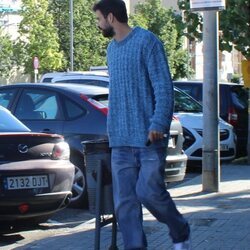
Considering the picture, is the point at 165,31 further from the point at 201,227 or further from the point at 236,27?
the point at 201,227

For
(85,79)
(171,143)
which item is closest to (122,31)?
(171,143)

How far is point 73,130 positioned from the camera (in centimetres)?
875

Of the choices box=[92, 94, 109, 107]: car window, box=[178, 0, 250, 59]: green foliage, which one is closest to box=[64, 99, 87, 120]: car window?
box=[92, 94, 109, 107]: car window

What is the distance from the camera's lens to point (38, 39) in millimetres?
44938

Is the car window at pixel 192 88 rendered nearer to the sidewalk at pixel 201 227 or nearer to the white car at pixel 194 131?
the white car at pixel 194 131

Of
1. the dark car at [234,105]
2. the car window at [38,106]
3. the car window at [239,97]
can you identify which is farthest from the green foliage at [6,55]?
the car window at [38,106]

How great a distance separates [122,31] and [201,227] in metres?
2.74

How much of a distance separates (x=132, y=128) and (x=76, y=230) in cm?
245

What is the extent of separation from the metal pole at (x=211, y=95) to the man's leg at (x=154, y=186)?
447cm

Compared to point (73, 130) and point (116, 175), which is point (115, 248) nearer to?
point (116, 175)

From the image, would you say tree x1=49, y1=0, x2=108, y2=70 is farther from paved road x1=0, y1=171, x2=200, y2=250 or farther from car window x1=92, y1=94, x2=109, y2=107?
paved road x1=0, y1=171, x2=200, y2=250

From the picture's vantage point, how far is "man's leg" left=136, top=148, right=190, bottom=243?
16.6ft

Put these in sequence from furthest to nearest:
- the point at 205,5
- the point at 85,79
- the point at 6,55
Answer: the point at 6,55 < the point at 85,79 < the point at 205,5

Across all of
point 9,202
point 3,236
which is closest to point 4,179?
point 9,202
